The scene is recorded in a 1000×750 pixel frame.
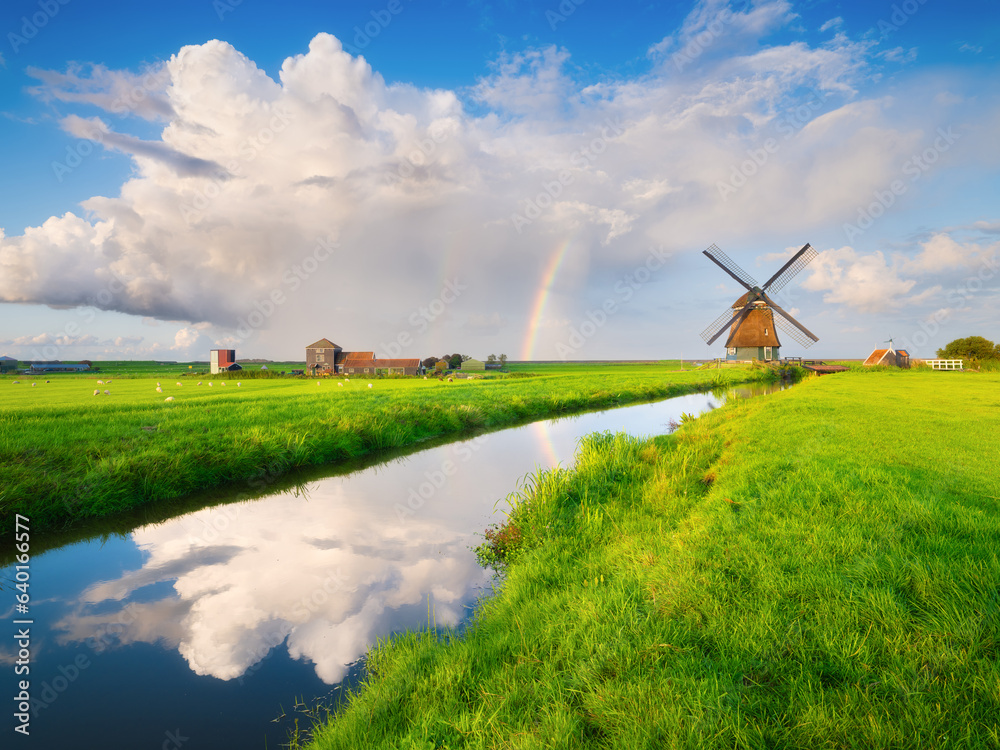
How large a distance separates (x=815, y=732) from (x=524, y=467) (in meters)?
10.2

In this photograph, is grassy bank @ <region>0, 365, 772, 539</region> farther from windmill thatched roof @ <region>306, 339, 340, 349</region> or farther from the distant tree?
the distant tree

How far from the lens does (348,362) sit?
86.2m

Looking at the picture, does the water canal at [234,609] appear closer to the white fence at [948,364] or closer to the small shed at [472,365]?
the white fence at [948,364]

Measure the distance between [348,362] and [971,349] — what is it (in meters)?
97.7

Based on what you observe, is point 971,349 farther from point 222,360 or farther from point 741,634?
point 222,360

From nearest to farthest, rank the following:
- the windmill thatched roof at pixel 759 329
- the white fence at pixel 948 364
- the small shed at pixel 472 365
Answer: the white fence at pixel 948 364 < the windmill thatched roof at pixel 759 329 < the small shed at pixel 472 365

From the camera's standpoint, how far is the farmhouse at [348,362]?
8350 cm

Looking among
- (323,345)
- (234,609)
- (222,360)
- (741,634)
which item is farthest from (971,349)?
(222,360)

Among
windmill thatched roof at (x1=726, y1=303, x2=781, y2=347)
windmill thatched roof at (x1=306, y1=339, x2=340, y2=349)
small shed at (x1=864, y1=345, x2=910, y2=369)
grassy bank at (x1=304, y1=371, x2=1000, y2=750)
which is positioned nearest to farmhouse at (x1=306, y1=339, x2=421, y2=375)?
windmill thatched roof at (x1=306, y1=339, x2=340, y2=349)

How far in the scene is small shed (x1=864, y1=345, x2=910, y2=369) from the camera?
6775 centimetres

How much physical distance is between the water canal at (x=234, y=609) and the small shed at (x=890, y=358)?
269ft

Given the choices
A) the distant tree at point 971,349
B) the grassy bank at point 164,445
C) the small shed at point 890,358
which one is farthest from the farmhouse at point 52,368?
the distant tree at point 971,349

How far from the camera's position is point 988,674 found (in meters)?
2.49

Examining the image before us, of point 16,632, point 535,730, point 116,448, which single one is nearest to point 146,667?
point 16,632
